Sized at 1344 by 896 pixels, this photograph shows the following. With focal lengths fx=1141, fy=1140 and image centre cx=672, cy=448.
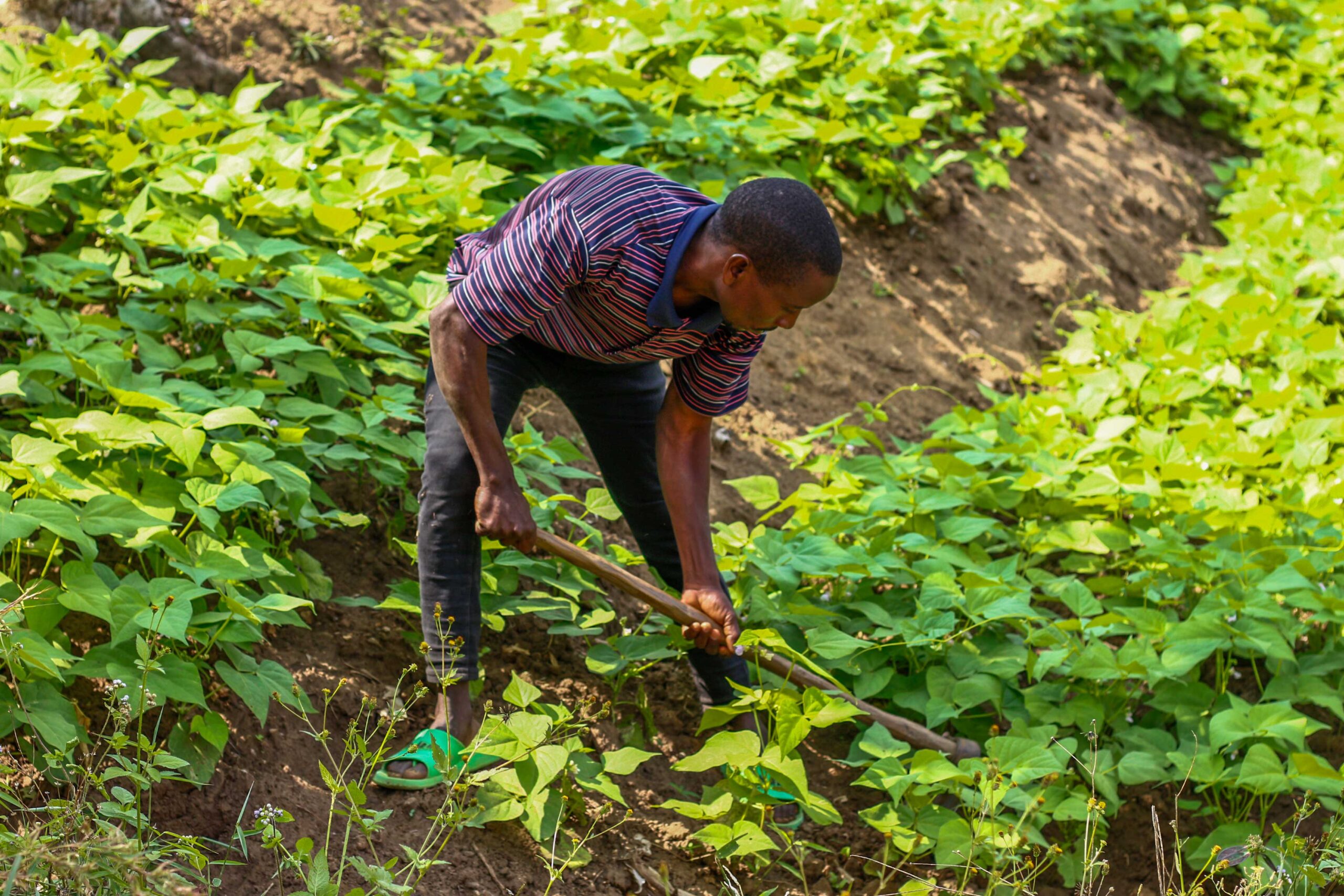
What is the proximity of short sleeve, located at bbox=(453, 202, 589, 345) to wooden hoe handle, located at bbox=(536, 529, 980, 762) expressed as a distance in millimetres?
502

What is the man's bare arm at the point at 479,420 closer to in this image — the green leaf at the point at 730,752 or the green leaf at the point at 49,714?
the green leaf at the point at 730,752

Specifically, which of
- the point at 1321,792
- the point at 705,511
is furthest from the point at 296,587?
the point at 1321,792

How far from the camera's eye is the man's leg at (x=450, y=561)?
2.49 metres

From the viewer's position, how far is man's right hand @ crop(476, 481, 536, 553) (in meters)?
2.42

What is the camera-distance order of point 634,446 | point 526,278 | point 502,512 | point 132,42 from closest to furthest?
point 526,278, point 502,512, point 634,446, point 132,42

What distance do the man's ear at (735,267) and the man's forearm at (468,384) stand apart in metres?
0.52

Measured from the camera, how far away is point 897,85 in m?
5.60

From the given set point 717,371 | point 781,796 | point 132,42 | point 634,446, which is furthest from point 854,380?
point 132,42

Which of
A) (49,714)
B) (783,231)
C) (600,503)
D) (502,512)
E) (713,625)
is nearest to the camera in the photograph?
(49,714)

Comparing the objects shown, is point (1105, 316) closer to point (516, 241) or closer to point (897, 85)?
point (897, 85)

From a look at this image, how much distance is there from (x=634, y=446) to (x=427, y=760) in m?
0.87

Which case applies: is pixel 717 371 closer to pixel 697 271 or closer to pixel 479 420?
pixel 697 271

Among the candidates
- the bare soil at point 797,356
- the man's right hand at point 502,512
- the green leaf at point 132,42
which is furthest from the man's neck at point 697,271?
the green leaf at point 132,42

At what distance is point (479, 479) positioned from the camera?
249 centimetres
